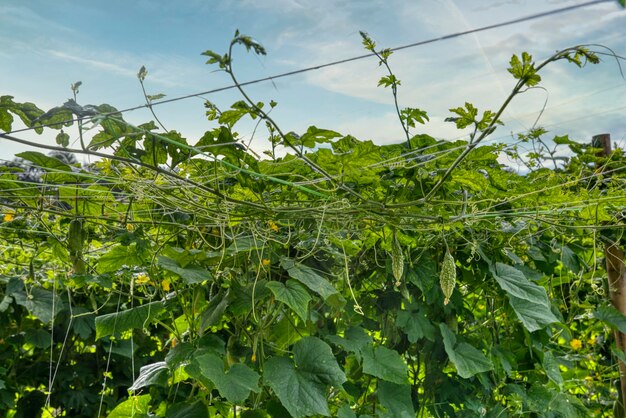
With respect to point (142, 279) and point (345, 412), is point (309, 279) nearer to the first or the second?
point (345, 412)

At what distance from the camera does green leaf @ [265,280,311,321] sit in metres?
1.62

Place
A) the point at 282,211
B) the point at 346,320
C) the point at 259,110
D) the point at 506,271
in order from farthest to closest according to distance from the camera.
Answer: the point at 506,271 < the point at 346,320 < the point at 282,211 < the point at 259,110

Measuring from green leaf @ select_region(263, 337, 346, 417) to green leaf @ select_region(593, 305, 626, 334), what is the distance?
1.57 meters

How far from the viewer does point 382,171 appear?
5.69 ft

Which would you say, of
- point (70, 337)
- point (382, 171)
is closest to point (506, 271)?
point (382, 171)

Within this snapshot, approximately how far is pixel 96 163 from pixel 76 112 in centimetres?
46

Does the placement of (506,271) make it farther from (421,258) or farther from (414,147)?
(414,147)

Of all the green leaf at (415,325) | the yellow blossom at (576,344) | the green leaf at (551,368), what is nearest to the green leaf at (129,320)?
the green leaf at (415,325)

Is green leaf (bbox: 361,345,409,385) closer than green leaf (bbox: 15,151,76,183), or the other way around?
green leaf (bbox: 15,151,76,183)

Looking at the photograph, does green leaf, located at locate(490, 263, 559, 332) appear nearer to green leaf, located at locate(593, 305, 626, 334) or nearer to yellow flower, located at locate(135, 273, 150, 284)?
green leaf, located at locate(593, 305, 626, 334)

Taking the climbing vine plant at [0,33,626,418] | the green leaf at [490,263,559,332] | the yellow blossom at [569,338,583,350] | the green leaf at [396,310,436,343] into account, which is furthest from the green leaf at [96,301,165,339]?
the yellow blossom at [569,338,583,350]

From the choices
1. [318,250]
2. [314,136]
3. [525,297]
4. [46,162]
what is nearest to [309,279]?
[318,250]

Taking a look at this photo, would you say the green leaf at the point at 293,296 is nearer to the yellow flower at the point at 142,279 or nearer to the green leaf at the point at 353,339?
the green leaf at the point at 353,339

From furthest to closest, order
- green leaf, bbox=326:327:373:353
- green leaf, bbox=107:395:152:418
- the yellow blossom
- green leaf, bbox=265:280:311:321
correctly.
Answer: the yellow blossom < green leaf, bbox=107:395:152:418 < green leaf, bbox=326:327:373:353 < green leaf, bbox=265:280:311:321
